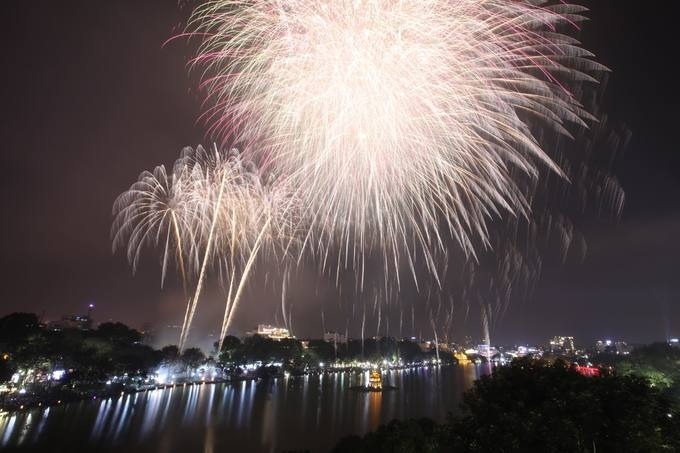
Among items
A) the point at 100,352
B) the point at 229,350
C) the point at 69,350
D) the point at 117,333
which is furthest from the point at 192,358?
the point at 69,350

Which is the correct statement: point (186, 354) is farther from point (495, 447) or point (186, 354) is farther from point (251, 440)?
point (495, 447)

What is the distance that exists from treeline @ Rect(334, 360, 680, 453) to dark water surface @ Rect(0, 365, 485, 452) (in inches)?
823

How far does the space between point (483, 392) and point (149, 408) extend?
3686 centimetres

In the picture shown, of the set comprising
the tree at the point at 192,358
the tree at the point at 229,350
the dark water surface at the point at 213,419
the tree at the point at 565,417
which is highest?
the tree at the point at 229,350

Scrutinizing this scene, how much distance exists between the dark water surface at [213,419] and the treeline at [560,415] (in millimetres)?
20916

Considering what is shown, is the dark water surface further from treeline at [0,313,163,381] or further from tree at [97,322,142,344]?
tree at [97,322,142,344]

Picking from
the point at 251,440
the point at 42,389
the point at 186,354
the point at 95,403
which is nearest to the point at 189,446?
the point at 251,440

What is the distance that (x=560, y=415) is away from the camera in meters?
8.79

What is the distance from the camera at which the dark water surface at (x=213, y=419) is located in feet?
85.4

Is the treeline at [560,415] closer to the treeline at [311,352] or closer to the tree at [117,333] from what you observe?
the tree at [117,333]

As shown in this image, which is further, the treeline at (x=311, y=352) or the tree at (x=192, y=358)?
the treeline at (x=311, y=352)

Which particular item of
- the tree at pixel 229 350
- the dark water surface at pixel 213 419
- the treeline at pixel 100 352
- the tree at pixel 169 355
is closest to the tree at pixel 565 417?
Answer: the dark water surface at pixel 213 419

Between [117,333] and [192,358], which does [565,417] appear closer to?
[117,333]

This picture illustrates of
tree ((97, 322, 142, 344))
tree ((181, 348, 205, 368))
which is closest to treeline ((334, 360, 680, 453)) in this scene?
tree ((97, 322, 142, 344))
